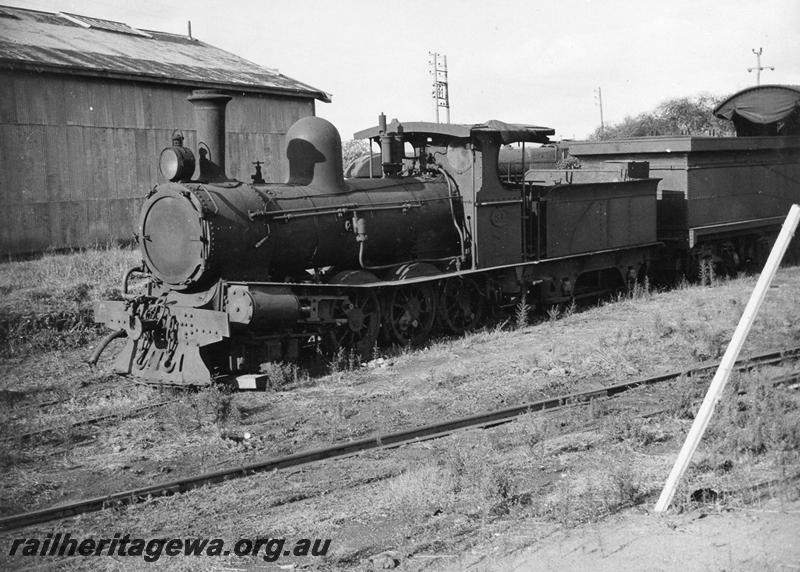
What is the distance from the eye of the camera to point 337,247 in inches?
426

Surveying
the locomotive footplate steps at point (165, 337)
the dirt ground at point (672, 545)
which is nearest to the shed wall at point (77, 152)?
the locomotive footplate steps at point (165, 337)

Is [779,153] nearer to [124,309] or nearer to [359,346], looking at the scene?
[359,346]

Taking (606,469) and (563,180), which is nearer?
(606,469)

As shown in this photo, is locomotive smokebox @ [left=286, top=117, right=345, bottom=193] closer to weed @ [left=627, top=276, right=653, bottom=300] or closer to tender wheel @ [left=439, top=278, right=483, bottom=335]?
tender wheel @ [left=439, top=278, right=483, bottom=335]

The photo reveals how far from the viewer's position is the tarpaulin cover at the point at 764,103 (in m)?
17.7

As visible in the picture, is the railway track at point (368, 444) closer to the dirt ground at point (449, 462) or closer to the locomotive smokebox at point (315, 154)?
the dirt ground at point (449, 462)

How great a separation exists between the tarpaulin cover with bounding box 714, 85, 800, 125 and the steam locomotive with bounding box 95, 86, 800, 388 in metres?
5.46

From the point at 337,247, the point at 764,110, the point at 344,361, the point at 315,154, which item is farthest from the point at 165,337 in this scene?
the point at 764,110

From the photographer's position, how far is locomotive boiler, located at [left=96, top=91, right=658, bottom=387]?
953 cm

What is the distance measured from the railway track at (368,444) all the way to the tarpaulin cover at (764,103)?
9709 mm

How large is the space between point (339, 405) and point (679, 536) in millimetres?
4290

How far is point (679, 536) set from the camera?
190 inches

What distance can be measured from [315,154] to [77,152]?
30.0 ft

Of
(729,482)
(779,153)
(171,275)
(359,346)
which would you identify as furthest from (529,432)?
(779,153)
